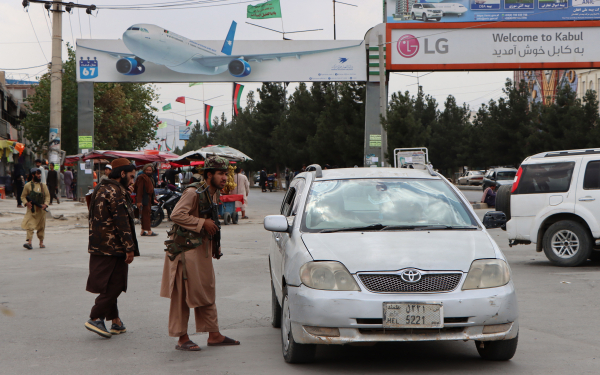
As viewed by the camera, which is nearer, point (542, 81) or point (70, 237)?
point (70, 237)

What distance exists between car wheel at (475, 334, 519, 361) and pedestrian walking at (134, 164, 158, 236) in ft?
43.3

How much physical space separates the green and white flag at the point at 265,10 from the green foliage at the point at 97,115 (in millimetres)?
12849

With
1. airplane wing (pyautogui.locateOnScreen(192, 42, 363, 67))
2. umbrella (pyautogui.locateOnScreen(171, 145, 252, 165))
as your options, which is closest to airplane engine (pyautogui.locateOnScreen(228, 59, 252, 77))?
airplane wing (pyautogui.locateOnScreen(192, 42, 363, 67))

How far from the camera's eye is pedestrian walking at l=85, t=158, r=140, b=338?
21.3 ft

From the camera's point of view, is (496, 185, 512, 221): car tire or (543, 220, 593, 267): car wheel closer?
(543, 220, 593, 267): car wheel

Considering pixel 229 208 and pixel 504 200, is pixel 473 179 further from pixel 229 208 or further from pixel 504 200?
pixel 504 200

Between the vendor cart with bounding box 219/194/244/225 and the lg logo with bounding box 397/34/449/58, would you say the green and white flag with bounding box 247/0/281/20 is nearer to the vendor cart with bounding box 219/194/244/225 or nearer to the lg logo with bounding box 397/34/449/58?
the lg logo with bounding box 397/34/449/58

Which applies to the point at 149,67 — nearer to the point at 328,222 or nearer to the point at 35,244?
the point at 35,244

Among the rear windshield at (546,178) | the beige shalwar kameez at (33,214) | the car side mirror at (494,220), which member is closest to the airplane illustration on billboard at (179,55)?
the beige shalwar kameez at (33,214)

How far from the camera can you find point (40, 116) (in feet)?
147

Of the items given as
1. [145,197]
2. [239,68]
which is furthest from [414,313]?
[239,68]

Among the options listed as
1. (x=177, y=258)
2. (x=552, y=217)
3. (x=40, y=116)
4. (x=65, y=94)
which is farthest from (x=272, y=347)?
(x=40, y=116)

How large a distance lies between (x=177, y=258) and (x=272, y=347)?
111cm

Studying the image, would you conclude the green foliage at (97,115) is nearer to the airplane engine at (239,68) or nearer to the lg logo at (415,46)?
the airplane engine at (239,68)
